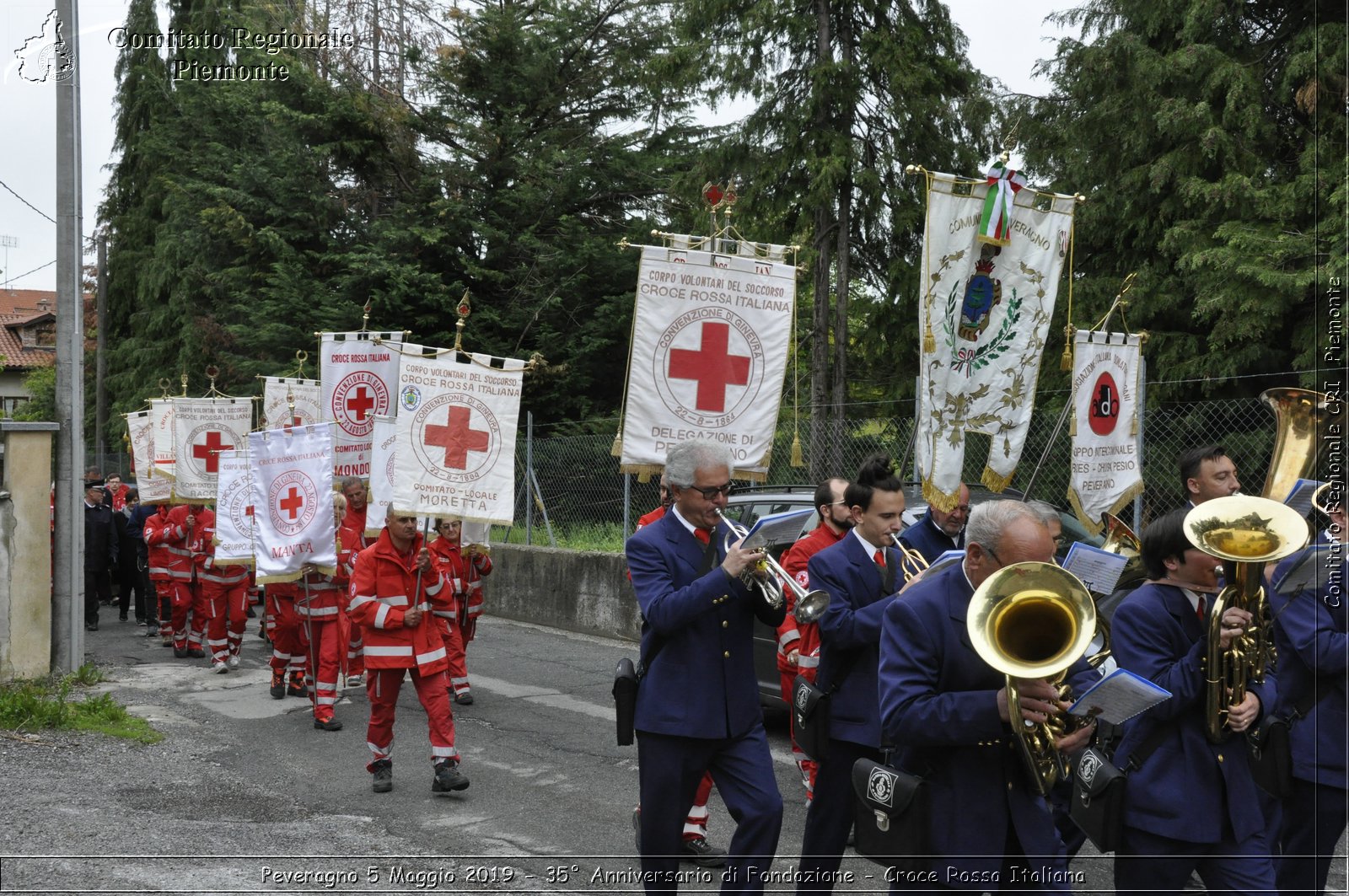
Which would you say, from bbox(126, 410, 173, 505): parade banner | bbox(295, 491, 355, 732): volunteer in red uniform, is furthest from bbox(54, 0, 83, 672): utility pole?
bbox(126, 410, 173, 505): parade banner

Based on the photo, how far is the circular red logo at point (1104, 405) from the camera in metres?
8.66

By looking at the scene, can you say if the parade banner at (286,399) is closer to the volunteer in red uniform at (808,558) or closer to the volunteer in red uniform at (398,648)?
the volunteer in red uniform at (398,648)

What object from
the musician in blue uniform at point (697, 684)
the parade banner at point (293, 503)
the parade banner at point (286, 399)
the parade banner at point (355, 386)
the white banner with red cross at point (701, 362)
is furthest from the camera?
the parade banner at point (286, 399)

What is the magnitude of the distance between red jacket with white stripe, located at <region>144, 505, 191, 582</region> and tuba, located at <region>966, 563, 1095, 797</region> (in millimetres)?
12224

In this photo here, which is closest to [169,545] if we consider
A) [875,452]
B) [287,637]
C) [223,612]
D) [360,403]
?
[223,612]

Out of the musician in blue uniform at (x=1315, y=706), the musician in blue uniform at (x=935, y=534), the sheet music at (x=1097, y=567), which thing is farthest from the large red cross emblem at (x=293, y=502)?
the musician in blue uniform at (x=1315, y=706)

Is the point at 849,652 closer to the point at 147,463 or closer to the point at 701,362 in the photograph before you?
the point at 701,362

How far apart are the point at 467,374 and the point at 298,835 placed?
3.33 metres

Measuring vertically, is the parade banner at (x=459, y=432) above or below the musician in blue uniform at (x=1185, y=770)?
above

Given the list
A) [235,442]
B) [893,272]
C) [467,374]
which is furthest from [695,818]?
[893,272]

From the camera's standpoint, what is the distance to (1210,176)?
14.0 metres

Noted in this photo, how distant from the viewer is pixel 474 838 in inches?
257

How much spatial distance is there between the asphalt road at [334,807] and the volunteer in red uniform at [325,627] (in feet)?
0.65

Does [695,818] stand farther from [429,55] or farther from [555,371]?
[429,55]
